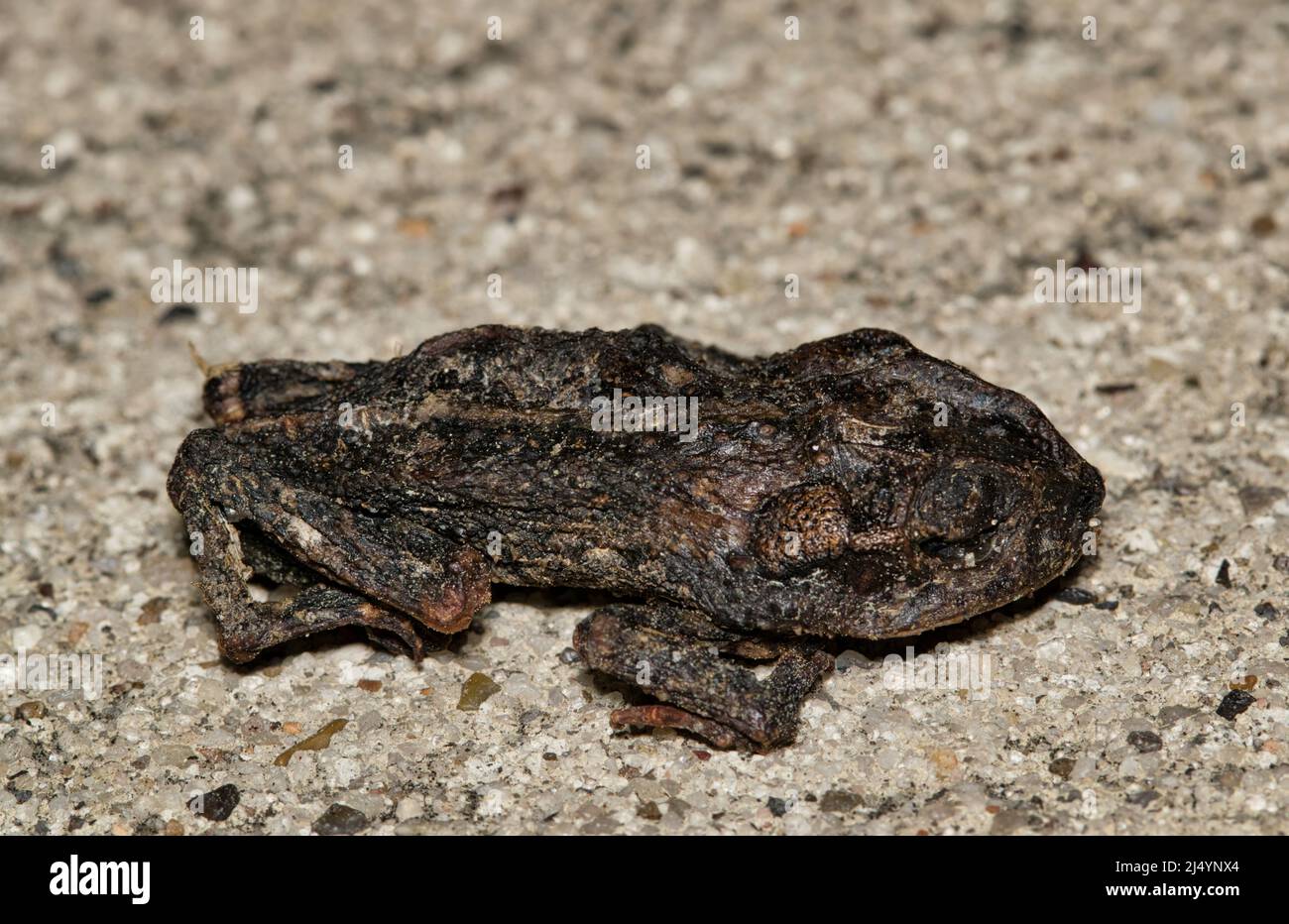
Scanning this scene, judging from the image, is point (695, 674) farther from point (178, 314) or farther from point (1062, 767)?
point (178, 314)

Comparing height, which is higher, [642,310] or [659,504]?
[642,310]

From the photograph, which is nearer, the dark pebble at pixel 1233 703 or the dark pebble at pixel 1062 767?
the dark pebble at pixel 1062 767

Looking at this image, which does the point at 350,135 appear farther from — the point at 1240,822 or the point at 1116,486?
the point at 1240,822

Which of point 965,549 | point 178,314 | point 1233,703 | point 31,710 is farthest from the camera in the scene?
point 178,314

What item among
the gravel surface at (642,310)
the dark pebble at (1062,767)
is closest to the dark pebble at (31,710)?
the gravel surface at (642,310)

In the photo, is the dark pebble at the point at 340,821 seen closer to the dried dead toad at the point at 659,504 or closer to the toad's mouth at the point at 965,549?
the dried dead toad at the point at 659,504
